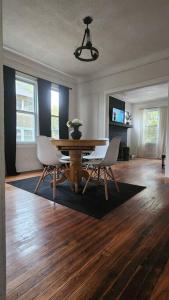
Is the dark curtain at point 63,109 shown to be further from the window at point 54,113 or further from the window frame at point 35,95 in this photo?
the window frame at point 35,95

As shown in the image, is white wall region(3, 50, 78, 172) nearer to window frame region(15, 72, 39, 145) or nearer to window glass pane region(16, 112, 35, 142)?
window frame region(15, 72, 39, 145)

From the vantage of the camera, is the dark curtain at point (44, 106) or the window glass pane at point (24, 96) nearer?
the window glass pane at point (24, 96)

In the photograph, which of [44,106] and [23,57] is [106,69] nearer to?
[44,106]

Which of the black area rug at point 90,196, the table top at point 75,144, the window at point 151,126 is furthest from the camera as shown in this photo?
the window at point 151,126

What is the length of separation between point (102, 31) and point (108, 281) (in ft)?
11.7

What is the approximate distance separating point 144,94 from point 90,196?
221 inches

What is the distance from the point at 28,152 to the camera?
14.3 feet

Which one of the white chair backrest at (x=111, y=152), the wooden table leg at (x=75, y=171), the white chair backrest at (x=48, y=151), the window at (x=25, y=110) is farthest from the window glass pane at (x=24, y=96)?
the white chair backrest at (x=111, y=152)

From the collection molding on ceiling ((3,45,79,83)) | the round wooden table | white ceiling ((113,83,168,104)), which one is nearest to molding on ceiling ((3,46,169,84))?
molding on ceiling ((3,45,79,83))

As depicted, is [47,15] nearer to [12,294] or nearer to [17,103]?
[17,103]

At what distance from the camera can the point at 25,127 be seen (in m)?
4.32

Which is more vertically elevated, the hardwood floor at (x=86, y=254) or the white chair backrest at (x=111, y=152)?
the white chair backrest at (x=111, y=152)

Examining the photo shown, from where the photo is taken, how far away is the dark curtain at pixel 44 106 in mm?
4418

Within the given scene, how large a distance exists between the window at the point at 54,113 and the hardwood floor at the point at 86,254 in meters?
3.11
